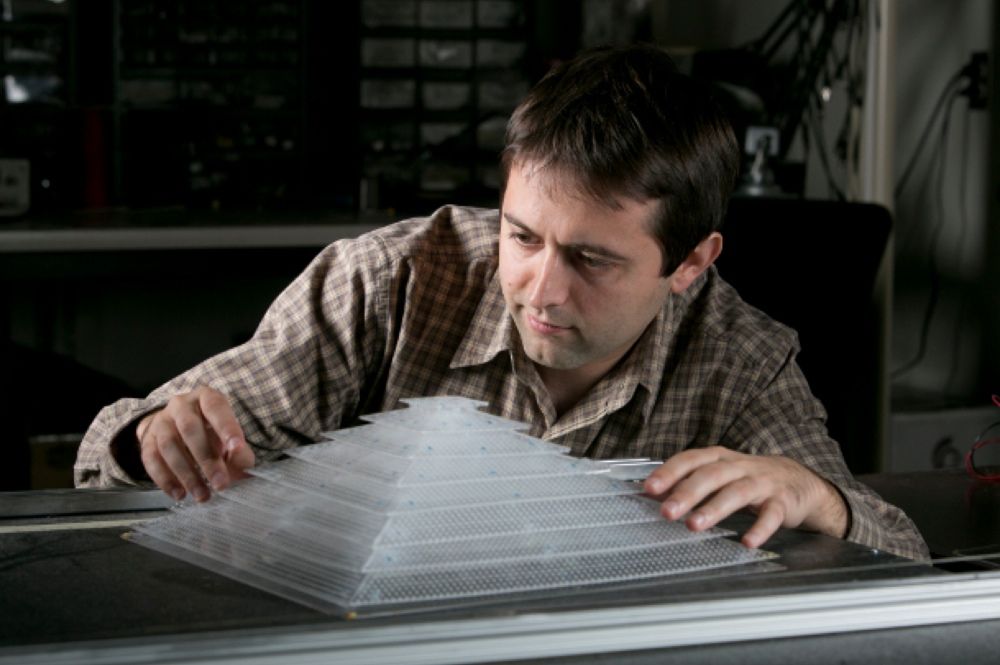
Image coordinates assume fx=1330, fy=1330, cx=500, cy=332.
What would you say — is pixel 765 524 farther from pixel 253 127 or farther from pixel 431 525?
pixel 253 127

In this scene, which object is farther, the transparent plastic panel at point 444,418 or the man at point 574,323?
the man at point 574,323

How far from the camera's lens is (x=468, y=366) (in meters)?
1.41

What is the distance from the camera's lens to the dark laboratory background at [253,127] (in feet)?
10.0

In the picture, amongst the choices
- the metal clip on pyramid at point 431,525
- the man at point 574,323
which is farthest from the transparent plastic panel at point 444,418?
the man at point 574,323

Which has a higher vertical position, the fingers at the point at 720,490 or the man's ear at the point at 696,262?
the man's ear at the point at 696,262

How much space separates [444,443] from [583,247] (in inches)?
16.9

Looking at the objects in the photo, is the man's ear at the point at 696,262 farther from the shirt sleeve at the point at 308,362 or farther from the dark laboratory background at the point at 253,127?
the dark laboratory background at the point at 253,127

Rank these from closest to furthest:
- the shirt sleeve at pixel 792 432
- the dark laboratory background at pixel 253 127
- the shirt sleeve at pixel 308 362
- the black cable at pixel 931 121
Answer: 1. the shirt sleeve at pixel 792 432
2. the shirt sleeve at pixel 308 362
3. the dark laboratory background at pixel 253 127
4. the black cable at pixel 931 121

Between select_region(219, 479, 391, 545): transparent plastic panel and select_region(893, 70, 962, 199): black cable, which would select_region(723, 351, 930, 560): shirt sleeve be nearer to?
select_region(219, 479, 391, 545): transparent plastic panel

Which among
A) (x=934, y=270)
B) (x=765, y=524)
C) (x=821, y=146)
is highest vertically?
(x=821, y=146)

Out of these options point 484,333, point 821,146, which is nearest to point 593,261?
point 484,333

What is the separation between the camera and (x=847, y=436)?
233 cm

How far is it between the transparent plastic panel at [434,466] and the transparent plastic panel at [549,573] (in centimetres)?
6

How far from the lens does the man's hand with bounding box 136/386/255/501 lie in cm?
95
